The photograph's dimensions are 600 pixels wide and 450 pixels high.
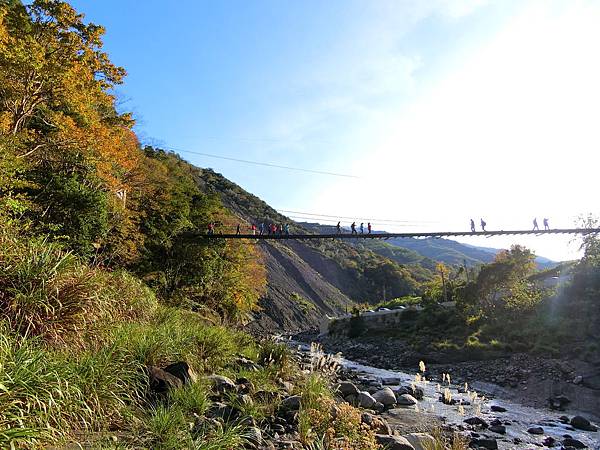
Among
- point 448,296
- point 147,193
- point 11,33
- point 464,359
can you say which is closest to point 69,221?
point 11,33

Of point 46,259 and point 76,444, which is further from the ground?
point 46,259

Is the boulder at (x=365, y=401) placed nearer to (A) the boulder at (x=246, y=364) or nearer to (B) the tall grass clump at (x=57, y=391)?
(A) the boulder at (x=246, y=364)

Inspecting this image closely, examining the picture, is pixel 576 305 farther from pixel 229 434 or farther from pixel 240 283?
pixel 229 434

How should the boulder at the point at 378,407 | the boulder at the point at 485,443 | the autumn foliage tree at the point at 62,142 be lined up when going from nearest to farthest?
the boulder at the point at 485,443, the boulder at the point at 378,407, the autumn foliage tree at the point at 62,142

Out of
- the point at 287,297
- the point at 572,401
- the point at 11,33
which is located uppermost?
the point at 11,33

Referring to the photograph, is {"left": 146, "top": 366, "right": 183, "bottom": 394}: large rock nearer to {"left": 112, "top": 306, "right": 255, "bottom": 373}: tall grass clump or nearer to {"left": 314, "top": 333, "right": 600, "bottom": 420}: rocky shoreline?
{"left": 112, "top": 306, "right": 255, "bottom": 373}: tall grass clump

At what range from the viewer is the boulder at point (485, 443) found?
751 cm

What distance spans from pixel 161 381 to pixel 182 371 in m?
0.42

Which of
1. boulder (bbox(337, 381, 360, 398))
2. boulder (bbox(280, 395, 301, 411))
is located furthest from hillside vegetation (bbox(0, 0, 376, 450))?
boulder (bbox(337, 381, 360, 398))

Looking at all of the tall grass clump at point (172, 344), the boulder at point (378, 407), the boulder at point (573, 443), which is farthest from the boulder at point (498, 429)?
the tall grass clump at point (172, 344)

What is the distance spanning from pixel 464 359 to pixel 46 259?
21.2 metres

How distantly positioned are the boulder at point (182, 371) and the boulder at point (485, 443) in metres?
5.82

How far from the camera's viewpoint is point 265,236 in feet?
75.8

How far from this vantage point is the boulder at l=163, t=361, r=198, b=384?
542cm
